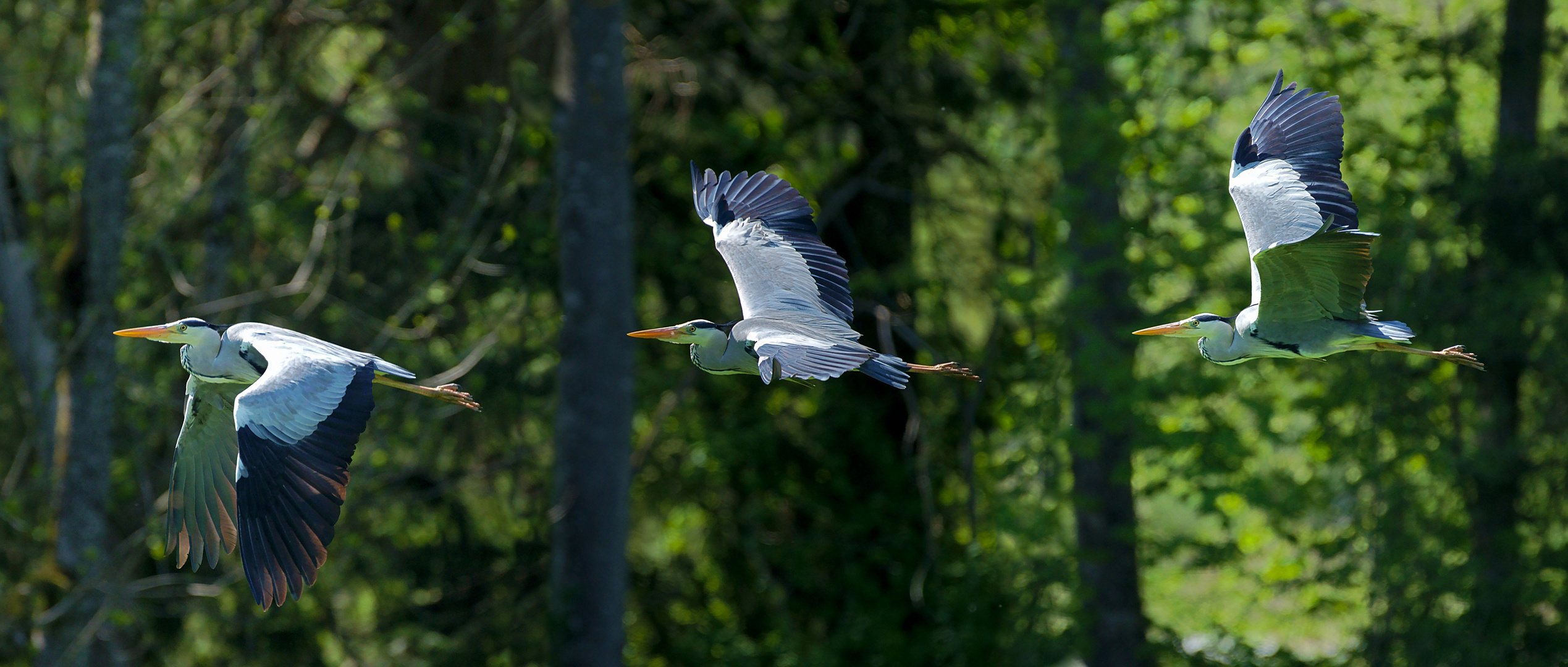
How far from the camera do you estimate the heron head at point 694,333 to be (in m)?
4.39

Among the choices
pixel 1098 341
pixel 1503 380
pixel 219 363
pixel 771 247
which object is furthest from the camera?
pixel 1503 380

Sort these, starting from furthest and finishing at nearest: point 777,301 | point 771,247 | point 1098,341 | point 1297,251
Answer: point 1098,341 < point 771,247 < point 777,301 < point 1297,251

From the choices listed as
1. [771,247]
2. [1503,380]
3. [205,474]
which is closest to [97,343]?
[205,474]

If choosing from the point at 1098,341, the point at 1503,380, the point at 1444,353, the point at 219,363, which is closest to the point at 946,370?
the point at 1444,353

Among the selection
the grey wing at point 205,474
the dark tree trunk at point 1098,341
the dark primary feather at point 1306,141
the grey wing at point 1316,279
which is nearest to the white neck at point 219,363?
the grey wing at point 205,474

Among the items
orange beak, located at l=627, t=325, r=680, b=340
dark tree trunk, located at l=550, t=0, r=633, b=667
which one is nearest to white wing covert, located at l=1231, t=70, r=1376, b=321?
orange beak, located at l=627, t=325, r=680, b=340

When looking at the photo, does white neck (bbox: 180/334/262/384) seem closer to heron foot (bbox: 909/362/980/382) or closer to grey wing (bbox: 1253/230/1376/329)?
heron foot (bbox: 909/362/980/382)

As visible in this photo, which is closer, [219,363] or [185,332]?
[219,363]

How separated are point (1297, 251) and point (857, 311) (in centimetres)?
653

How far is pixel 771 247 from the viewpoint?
17.1ft

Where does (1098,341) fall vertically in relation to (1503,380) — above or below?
above

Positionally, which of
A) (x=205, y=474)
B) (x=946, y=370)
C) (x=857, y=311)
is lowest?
(x=857, y=311)

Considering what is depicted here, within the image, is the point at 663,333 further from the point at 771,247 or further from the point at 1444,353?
the point at 1444,353

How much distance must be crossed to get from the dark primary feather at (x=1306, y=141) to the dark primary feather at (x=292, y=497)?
2919mm
